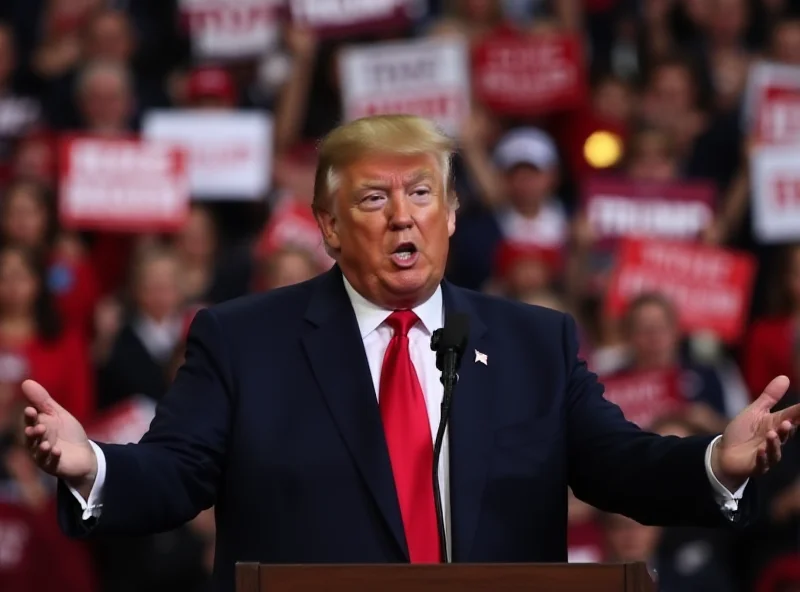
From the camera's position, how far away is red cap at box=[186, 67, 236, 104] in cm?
892

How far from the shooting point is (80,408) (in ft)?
23.7

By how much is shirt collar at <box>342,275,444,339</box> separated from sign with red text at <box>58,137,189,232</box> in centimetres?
505

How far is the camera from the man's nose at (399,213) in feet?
10.7

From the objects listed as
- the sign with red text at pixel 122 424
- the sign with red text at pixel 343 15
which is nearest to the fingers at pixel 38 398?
the sign with red text at pixel 122 424

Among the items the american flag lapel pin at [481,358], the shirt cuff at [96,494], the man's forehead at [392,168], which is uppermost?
the man's forehead at [392,168]

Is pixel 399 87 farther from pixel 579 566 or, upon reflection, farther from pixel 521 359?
pixel 579 566

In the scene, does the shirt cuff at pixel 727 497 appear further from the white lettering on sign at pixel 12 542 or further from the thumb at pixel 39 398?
the white lettering on sign at pixel 12 542

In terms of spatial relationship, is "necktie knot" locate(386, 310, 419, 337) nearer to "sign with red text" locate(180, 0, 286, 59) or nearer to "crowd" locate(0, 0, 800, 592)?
"crowd" locate(0, 0, 800, 592)

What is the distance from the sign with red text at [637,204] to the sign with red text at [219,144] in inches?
61.6

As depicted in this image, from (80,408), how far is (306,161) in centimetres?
217

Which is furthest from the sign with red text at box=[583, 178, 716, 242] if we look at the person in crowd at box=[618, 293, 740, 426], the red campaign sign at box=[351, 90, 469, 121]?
the person in crowd at box=[618, 293, 740, 426]

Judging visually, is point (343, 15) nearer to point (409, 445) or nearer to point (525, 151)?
point (525, 151)

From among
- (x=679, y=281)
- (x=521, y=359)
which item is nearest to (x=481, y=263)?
(x=679, y=281)

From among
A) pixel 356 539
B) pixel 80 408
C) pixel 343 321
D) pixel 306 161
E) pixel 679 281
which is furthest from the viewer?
pixel 306 161
